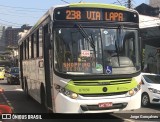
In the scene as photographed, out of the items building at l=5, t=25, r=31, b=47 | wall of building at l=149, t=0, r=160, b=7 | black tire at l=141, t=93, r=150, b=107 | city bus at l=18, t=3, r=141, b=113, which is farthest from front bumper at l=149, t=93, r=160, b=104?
building at l=5, t=25, r=31, b=47

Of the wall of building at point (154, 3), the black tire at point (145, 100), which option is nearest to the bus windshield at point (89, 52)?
the black tire at point (145, 100)

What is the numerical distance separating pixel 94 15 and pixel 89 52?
112cm

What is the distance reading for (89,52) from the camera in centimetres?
1038

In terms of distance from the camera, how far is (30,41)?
15.8 m

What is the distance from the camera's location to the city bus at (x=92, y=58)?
10.2m

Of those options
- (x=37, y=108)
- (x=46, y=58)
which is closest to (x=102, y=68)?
(x=46, y=58)

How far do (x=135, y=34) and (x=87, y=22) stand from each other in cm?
145

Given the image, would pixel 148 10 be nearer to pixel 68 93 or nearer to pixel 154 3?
pixel 154 3

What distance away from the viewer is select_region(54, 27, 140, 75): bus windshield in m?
10.3

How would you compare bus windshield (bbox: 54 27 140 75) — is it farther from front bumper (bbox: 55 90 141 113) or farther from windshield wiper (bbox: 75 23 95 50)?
front bumper (bbox: 55 90 141 113)

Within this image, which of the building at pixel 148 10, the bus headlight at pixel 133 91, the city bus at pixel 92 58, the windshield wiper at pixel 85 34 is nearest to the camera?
the city bus at pixel 92 58

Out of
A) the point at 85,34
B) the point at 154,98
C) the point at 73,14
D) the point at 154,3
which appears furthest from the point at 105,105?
the point at 154,3

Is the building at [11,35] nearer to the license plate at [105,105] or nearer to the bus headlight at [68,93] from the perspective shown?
the bus headlight at [68,93]

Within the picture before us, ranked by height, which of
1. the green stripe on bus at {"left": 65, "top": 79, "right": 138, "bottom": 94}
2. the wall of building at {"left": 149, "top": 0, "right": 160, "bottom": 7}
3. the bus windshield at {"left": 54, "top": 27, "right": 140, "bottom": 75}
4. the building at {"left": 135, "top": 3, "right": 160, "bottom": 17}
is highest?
the wall of building at {"left": 149, "top": 0, "right": 160, "bottom": 7}
